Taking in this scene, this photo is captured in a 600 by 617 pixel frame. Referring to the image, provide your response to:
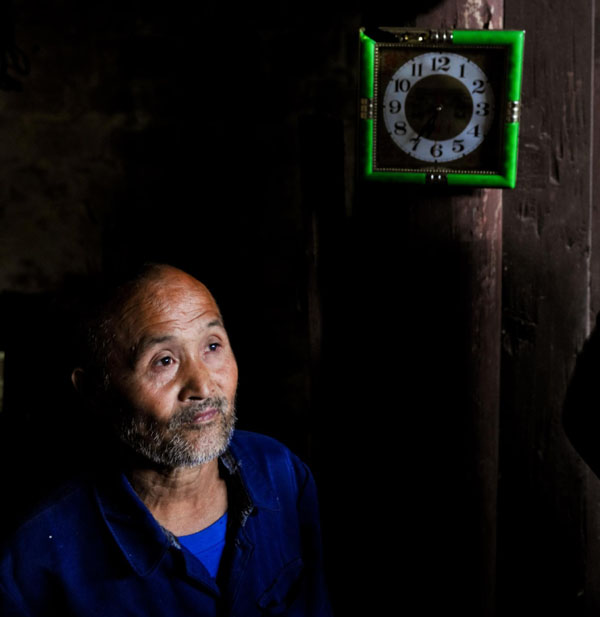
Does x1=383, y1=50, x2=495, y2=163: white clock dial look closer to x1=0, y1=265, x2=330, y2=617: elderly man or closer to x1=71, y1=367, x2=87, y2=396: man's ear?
x1=0, y1=265, x2=330, y2=617: elderly man

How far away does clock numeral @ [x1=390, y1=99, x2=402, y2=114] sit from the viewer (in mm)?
1902

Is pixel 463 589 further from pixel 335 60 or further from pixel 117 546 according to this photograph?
pixel 335 60

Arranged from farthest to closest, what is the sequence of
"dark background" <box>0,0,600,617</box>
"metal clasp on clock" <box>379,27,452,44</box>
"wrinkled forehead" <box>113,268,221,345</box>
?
"dark background" <box>0,0,600,617</box>, "metal clasp on clock" <box>379,27,452,44</box>, "wrinkled forehead" <box>113,268,221,345</box>

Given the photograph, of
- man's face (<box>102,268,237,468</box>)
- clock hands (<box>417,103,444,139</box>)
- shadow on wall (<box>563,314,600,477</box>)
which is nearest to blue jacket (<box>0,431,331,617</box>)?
man's face (<box>102,268,237,468</box>)

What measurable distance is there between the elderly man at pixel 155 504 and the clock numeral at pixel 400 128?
0.74 metres

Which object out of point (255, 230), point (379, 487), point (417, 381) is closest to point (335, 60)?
A: point (255, 230)

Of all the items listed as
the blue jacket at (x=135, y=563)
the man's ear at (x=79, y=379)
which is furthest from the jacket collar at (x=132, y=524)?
the man's ear at (x=79, y=379)

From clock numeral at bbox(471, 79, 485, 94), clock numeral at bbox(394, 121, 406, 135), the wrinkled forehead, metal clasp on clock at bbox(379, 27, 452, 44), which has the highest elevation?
metal clasp on clock at bbox(379, 27, 452, 44)

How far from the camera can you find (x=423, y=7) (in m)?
1.94

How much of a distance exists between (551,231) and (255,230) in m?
1.72

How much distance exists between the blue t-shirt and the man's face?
0.21 m

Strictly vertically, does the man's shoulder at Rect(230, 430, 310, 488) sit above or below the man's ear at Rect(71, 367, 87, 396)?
below

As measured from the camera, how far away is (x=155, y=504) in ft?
5.43

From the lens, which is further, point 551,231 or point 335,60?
point 335,60
